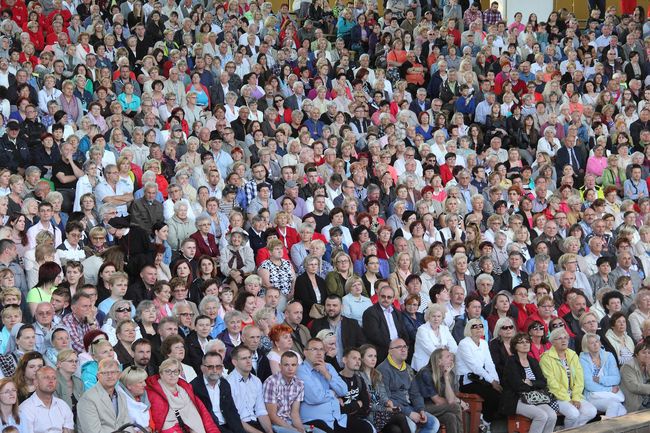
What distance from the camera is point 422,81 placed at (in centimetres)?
1991

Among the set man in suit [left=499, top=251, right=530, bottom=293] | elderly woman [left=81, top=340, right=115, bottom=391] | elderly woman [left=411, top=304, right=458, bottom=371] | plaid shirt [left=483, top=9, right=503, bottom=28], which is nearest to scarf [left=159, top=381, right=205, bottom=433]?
elderly woman [left=81, top=340, right=115, bottom=391]

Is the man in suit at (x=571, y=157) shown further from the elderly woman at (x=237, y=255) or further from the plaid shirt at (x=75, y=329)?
the plaid shirt at (x=75, y=329)

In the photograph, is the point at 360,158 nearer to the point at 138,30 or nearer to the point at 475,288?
the point at 475,288

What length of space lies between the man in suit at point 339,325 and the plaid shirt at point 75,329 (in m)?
2.23

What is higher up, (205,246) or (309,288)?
(205,246)

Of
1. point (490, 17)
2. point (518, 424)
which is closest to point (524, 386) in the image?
point (518, 424)

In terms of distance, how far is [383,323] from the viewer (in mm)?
11180

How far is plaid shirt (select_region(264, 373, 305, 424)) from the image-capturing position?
9523 millimetres

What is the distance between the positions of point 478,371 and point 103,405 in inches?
142

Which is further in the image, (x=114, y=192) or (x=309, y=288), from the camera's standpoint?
(x=114, y=192)

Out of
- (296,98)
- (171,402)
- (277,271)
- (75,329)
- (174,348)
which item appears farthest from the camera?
(296,98)

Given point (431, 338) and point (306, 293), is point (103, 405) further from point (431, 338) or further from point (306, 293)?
point (306, 293)

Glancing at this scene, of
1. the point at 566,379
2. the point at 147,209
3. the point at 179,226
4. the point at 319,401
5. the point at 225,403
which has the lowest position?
the point at 566,379

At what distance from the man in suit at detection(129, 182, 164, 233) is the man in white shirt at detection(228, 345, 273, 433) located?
344 cm
